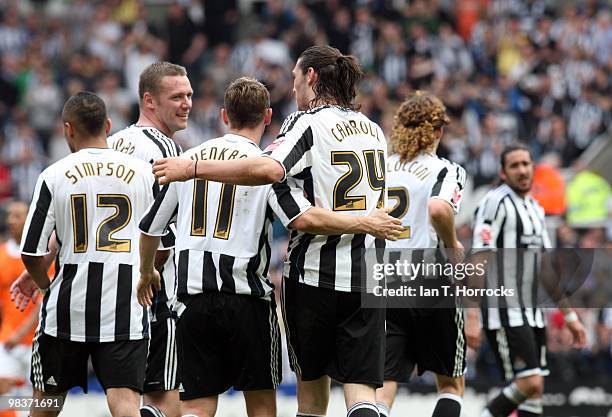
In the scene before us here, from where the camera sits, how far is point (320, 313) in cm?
642

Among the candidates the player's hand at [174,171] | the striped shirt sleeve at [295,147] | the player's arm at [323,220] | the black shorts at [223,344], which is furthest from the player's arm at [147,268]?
the striped shirt sleeve at [295,147]

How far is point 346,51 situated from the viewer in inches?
758

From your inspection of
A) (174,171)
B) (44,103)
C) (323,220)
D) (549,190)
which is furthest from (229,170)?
(44,103)

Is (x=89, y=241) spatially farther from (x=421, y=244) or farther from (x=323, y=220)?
(x=421, y=244)

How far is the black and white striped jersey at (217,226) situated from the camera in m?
6.48

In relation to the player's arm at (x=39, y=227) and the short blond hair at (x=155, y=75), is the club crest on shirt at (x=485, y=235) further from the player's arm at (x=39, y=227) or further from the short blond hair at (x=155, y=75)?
the player's arm at (x=39, y=227)

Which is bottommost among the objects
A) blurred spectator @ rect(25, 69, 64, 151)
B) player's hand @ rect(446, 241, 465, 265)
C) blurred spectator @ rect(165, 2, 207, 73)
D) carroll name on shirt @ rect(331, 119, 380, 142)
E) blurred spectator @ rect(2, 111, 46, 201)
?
player's hand @ rect(446, 241, 465, 265)

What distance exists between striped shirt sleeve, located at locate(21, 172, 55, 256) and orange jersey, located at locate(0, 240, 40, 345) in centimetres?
356

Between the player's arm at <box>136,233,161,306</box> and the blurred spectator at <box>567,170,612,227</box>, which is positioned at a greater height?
the blurred spectator at <box>567,170,612,227</box>

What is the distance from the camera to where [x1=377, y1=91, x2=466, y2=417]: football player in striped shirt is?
770 centimetres

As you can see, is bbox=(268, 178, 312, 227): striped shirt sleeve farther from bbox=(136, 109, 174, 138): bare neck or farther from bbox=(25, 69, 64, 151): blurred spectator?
bbox=(25, 69, 64, 151): blurred spectator

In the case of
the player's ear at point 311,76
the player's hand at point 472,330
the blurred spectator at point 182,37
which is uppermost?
the blurred spectator at point 182,37

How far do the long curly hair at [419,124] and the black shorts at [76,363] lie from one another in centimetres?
233

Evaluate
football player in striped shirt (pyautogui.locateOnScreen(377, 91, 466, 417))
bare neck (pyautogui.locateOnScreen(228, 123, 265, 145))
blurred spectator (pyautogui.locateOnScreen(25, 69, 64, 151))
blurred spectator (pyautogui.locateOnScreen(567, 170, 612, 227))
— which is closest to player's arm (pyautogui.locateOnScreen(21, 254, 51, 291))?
bare neck (pyautogui.locateOnScreen(228, 123, 265, 145))
